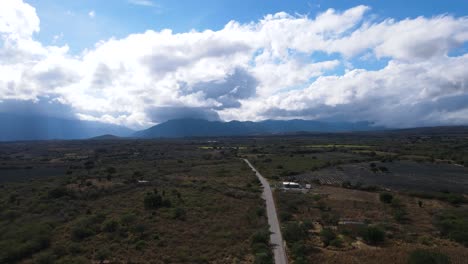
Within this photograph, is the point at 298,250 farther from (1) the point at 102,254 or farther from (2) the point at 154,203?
(2) the point at 154,203

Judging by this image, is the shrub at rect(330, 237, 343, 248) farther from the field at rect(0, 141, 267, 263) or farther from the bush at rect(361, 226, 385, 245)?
the field at rect(0, 141, 267, 263)

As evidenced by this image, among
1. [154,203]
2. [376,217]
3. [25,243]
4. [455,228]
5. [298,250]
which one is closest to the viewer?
[298,250]


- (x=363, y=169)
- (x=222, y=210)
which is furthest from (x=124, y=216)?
(x=363, y=169)

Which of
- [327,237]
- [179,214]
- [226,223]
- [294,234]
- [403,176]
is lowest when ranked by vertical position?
[403,176]

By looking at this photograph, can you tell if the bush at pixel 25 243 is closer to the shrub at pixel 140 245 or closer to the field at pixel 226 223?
the field at pixel 226 223

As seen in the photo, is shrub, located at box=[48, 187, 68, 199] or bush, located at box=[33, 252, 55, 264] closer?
bush, located at box=[33, 252, 55, 264]

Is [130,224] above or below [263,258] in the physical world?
below

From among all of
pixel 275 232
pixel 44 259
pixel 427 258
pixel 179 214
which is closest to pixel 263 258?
pixel 275 232

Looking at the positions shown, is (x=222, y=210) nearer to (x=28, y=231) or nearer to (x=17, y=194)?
(x=28, y=231)

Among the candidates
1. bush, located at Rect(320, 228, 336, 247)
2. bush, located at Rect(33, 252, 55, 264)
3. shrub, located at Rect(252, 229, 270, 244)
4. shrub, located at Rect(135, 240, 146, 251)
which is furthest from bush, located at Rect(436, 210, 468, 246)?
bush, located at Rect(33, 252, 55, 264)

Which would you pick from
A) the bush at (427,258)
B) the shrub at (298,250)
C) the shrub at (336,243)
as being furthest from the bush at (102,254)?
the bush at (427,258)

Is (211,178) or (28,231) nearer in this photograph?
(28,231)
